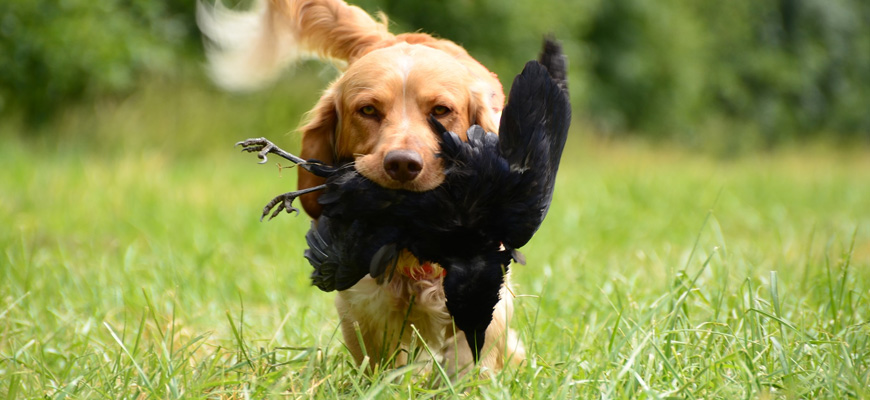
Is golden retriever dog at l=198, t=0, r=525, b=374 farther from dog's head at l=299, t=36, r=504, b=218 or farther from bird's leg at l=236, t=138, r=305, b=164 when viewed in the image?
bird's leg at l=236, t=138, r=305, b=164

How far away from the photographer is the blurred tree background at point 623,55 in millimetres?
9805

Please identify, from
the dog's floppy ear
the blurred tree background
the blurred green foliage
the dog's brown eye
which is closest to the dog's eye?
the dog's brown eye

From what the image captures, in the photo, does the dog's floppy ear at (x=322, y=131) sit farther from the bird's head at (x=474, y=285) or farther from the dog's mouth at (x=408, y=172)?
the bird's head at (x=474, y=285)

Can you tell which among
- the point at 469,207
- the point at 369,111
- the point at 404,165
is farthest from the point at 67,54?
the point at 469,207

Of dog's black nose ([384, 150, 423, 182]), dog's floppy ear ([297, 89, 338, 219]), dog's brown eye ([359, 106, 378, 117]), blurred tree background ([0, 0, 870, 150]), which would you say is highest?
dog's black nose ([384, 150, 423, 182])

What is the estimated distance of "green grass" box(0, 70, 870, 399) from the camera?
2277mm

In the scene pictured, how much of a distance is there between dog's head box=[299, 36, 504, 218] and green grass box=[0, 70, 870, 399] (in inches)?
24.7

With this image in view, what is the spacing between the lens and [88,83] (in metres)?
10.1

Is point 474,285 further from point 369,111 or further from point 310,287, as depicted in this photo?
point 310,287

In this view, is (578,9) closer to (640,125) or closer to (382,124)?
(640,125)

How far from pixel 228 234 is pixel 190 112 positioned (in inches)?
197

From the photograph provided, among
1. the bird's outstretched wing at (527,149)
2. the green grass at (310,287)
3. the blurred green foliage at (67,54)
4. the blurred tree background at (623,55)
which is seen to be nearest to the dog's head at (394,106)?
the bird's outstretched wing at (527,149)

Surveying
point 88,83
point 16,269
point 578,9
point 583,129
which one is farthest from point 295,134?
point 578,9

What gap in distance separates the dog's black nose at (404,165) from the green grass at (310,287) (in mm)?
512
